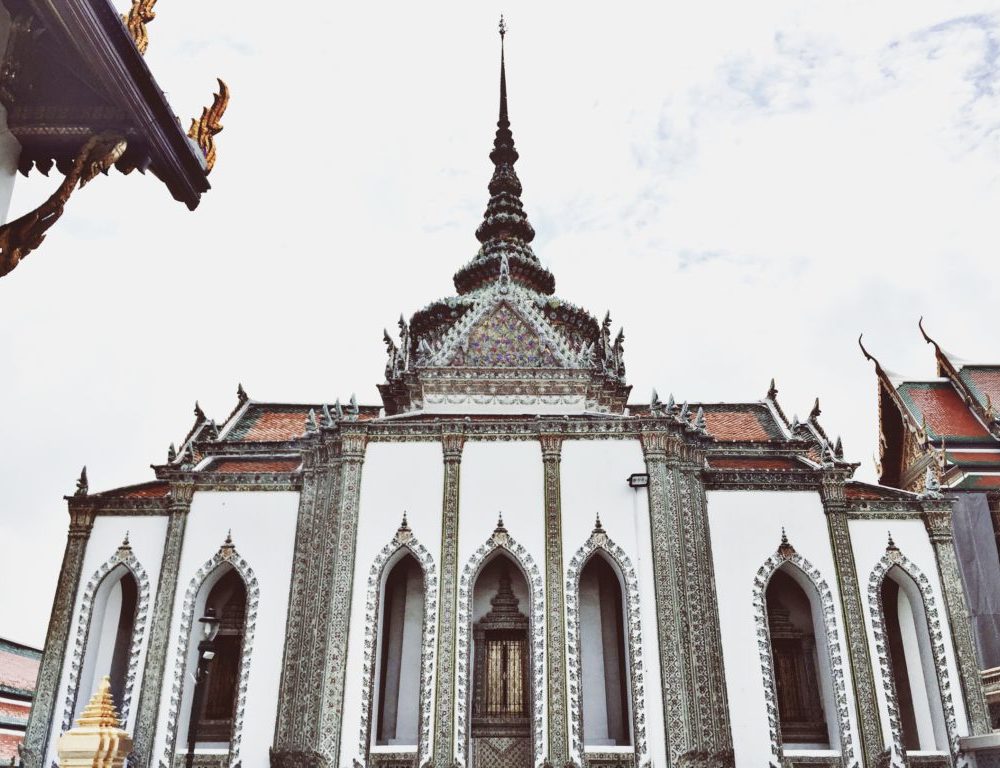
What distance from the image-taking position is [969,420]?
20.3 metres

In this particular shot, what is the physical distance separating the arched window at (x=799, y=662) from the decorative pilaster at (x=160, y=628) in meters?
10.3

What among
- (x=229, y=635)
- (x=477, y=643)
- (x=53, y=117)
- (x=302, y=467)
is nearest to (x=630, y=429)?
(x=477, y=643)

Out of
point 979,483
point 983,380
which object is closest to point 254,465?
point 979,483

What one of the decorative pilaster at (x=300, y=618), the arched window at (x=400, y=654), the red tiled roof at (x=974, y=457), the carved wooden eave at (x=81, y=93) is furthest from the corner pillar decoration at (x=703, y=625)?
the carved wooden eave at (x=81, y=93)

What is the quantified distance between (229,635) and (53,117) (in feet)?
41.3

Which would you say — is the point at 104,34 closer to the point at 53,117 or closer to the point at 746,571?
the point at 53,117

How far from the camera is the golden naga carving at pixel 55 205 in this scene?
4.09m

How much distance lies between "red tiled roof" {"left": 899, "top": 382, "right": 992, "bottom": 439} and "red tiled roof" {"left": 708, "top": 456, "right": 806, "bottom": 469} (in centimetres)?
499

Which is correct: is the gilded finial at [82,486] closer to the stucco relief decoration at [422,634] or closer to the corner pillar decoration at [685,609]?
the stucco relief decoration at [422,634]

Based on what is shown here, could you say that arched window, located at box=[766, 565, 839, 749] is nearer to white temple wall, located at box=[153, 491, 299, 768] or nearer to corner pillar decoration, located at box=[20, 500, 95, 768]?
white temple wall, located at box=[153, 491, 299, 768]

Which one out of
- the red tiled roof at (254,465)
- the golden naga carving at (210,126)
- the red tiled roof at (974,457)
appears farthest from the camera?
the red tiled roof at (974,457)

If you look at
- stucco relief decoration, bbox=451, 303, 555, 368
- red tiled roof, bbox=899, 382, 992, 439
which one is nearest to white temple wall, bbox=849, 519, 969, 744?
red tiled roof, bbox=899, 382, 992, 439

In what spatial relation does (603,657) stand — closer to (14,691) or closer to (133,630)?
(133,630)

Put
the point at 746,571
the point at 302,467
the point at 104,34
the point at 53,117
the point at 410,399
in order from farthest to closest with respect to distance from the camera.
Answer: the point at 410,399 → the point at 302,467 → the point at 746,571 → the point at 53,117 → the point at 104,34
